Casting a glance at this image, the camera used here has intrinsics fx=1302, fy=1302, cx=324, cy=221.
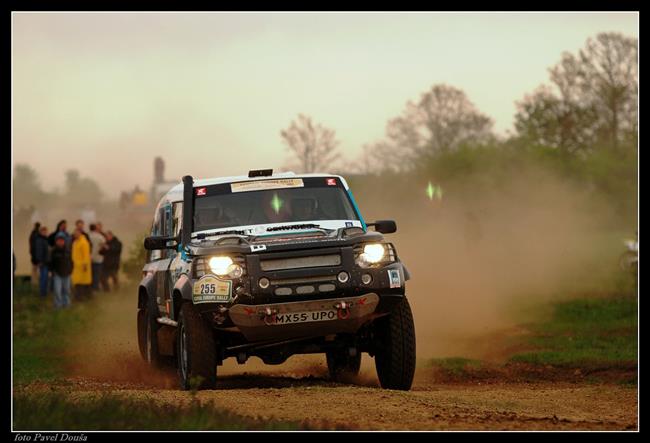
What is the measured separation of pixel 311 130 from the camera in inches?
2473

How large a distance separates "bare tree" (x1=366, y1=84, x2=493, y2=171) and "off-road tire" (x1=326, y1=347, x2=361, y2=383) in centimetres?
6381

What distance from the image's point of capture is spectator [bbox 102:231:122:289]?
33875 millimetres

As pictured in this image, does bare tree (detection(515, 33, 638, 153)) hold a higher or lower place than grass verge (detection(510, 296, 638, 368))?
higher

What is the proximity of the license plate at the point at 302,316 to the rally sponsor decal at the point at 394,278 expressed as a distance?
622mm

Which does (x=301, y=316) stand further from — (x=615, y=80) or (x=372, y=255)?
(x=615, y=80)

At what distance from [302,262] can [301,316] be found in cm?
51

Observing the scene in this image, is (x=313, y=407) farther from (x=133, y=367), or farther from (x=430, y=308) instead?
(x=430, y=308)

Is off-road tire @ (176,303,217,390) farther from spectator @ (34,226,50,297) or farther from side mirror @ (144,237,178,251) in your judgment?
spectator @ (34,226,50,297)

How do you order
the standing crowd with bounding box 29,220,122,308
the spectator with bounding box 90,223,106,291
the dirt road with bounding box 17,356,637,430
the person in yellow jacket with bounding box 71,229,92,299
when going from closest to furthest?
the dirt road with bounding box 17,356,637,430
the standing crowd with bounding box 29,220,122,308
the person in yellow jacket with bounding box 71,229,92,299
the spectator with bounding box 90,223,106,291

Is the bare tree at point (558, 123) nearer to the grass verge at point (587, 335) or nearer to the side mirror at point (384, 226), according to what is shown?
the grass verge at point (587, 335)

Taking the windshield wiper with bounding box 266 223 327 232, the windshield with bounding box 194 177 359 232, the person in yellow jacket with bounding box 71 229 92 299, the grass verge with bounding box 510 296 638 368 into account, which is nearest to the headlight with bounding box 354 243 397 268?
the windshield wiper with bounding box 266 223 327 232
